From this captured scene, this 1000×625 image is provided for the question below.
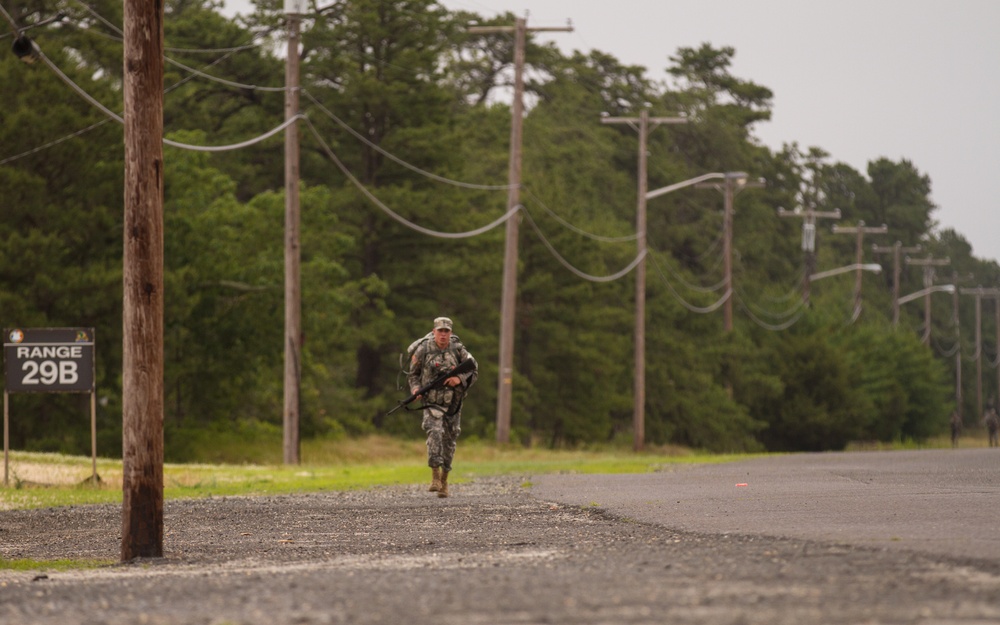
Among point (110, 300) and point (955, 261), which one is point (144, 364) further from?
point (955, 261)

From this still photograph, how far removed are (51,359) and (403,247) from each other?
34.4 metres

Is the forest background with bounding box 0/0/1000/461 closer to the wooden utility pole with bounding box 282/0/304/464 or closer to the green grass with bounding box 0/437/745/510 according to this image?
the wooden utility pole with bounding box 282/0/304/464

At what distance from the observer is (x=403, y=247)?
57.1 meters

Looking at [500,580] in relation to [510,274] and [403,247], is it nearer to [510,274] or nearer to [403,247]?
[510,274]

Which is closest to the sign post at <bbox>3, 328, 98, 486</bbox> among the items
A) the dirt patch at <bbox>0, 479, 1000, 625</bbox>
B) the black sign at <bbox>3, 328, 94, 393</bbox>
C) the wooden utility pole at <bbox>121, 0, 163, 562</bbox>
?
the black sign at <bbox>3, 328, 94, 393</bbox>

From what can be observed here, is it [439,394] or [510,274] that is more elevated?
[510,274]

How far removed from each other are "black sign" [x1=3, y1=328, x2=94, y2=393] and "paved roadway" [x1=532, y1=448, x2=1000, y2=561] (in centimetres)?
694

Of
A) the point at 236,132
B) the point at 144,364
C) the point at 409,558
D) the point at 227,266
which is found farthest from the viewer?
→ the point at 236,132

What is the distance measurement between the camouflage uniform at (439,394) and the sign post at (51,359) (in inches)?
234

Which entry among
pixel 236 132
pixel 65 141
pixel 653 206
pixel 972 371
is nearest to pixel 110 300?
pixel 65 141

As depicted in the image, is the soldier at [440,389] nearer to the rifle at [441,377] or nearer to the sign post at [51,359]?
the rifle at [441,377]

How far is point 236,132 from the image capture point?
55.5 m

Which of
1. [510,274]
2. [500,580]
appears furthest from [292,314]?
[500,580]

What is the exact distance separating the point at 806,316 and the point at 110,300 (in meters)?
47.0
